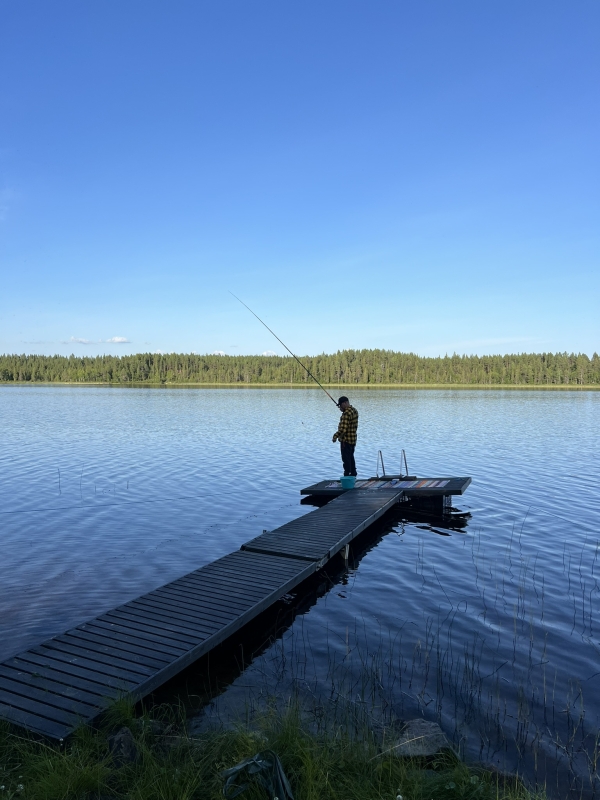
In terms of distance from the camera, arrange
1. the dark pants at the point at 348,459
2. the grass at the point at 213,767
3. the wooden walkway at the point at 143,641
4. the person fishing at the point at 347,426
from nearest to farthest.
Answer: the grass at the point at 213,767, the wooden walkway at the point at 143,641, the person fishing at the point at 347,426, the dark pants at the point at 348,459

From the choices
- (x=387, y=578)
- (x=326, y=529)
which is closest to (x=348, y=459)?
(x=326, y=529)

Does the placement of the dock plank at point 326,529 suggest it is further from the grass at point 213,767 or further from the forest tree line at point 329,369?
the forest tree line at point 329,369

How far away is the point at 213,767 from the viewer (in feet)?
14.1

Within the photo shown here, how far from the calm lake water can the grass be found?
98cm

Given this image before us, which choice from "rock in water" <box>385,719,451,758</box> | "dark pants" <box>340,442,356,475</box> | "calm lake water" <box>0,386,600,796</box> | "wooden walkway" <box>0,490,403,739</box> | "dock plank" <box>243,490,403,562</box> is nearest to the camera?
"rock in water" <box>385,719,451,758</box>

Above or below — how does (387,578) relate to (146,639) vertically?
below

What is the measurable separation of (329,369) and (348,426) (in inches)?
6003

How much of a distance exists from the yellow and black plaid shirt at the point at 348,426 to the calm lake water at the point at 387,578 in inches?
92.0

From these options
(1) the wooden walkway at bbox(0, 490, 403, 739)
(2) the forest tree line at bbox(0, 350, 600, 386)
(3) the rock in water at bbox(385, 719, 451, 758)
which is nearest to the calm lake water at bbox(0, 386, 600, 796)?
(3) the rock in water at bbox(385, 719, 451, 758)

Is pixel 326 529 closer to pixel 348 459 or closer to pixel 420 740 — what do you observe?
pixel 348 459

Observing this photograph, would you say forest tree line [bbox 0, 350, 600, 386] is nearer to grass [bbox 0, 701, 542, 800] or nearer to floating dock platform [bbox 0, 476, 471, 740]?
floating dock platform [bbox 0, 476, 471, 740]

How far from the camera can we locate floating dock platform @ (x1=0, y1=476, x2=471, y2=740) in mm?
5059

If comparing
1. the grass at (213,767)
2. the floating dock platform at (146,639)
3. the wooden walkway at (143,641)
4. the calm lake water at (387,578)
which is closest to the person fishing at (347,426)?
the calm lake water at (387,578)

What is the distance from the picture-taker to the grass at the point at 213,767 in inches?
155
